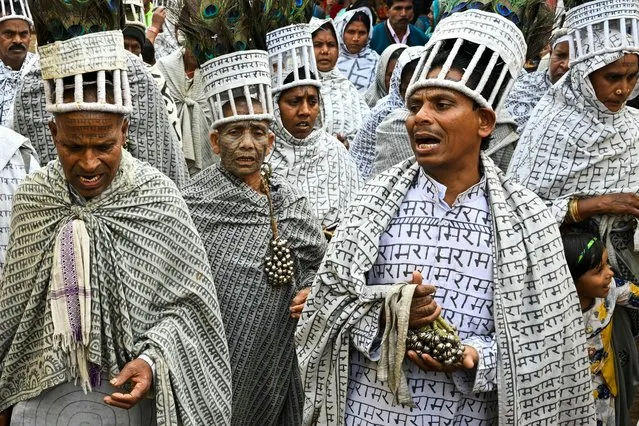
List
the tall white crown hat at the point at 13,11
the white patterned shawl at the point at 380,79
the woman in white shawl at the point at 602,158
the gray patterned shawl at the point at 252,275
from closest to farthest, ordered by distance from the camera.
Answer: the gray patterned shawl at the point at 252,275, the woman in white shawl at the point at 602,158, the tall white crown hat at the point at 13,11, the white patterned shawl at the point at 380,79

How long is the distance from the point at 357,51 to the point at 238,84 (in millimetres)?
6533

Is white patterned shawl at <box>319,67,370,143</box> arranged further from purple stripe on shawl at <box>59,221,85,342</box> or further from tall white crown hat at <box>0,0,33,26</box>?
purple stripe on shawl at <box>59,221,85,342</box>

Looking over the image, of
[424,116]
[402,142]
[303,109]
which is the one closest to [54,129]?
[424,116]

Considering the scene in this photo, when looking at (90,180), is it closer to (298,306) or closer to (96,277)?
(96,277)

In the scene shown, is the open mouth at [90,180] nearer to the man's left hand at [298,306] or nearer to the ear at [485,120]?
the man's left hand at [298,306]

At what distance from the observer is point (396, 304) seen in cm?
464

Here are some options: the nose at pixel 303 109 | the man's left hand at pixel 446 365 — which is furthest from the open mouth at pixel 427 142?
the nose at pixel 303 109

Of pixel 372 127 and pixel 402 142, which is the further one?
pixel 372 127

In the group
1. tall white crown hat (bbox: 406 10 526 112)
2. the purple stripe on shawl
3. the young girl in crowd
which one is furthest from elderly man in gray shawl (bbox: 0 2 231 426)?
the young girl in crowd

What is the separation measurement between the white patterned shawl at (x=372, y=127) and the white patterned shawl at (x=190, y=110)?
1.17 m

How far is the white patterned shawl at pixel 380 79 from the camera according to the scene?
12031 mm

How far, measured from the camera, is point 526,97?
9.51m

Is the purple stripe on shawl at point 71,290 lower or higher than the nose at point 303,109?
lower

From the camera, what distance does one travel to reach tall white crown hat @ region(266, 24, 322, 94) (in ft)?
25.7
